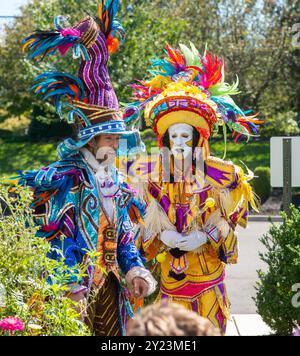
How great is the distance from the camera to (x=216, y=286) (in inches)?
201

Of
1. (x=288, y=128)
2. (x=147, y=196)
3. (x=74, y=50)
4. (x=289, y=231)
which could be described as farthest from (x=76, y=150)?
(x=288, y=128)

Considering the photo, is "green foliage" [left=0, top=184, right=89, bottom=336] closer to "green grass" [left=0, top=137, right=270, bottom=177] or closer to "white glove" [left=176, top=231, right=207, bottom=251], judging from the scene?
"white glove" [left=176, top=231, right=207, bottom=251]

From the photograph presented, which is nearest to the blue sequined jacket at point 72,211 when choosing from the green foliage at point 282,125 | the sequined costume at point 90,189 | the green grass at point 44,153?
the sequined costume at point 90,189

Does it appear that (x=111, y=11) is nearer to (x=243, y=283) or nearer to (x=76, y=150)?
(x=76, y=150)

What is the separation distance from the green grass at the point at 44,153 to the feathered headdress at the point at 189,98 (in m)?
12.9

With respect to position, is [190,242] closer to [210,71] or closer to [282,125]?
[210,71]

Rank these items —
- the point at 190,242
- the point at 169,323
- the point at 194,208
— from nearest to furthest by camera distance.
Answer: the point at 169,323 < the point at 190,242 < the point at 194,208

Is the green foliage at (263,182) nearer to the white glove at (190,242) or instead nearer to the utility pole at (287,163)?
the utility pole at (287,163)

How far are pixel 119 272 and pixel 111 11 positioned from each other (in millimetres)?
1443

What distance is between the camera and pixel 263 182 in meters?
16.6

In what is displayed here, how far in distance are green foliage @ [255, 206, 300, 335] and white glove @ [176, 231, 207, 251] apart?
0.63 metres

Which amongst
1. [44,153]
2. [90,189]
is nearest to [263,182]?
[44,153]

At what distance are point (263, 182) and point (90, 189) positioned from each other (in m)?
12.5
